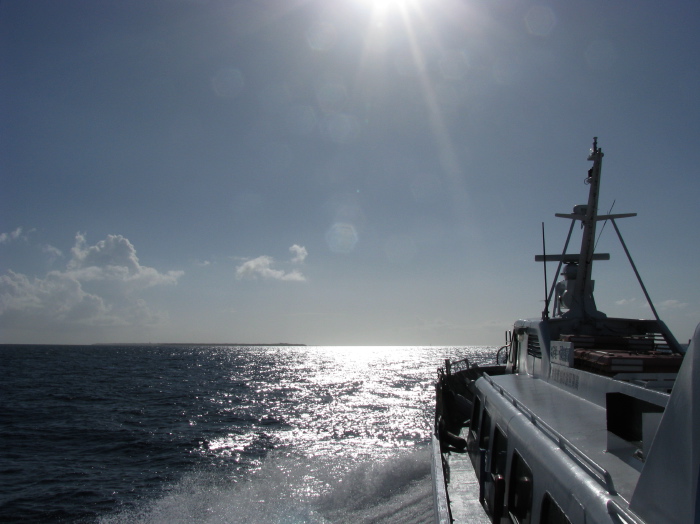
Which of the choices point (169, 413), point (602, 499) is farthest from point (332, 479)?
point (169, 413)

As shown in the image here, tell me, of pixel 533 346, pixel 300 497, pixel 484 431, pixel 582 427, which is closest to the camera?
pixel 582 427

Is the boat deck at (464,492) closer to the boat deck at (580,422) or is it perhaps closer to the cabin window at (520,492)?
the cabin window at (520,492)

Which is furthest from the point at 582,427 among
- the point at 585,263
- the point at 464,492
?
the point at 585,263

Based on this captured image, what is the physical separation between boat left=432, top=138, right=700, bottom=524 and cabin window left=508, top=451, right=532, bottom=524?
0.06 ft

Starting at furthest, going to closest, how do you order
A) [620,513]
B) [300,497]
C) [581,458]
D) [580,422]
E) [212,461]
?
[212,461], [300,497], [580,422], [581,458], [620,513]

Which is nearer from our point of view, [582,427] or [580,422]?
[582,427]

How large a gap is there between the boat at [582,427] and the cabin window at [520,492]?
2cm

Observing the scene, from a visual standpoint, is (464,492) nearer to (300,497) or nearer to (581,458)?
(581,458)

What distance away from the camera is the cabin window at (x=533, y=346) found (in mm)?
14195

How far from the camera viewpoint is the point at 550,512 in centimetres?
555

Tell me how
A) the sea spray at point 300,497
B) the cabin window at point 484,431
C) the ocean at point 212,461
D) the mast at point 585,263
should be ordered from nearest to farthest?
the cabin window at point 484,431, the sea spray at point 300,497, the ocean at point 212,461, the mast at point 585,263

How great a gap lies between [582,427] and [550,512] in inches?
83.1

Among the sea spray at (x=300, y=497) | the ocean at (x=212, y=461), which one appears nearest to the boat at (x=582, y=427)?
the sea spray at (x=300, y=497)

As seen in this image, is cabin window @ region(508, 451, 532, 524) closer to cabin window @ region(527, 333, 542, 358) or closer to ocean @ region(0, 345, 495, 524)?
ocean @ region(0, 345, 495, 524)
